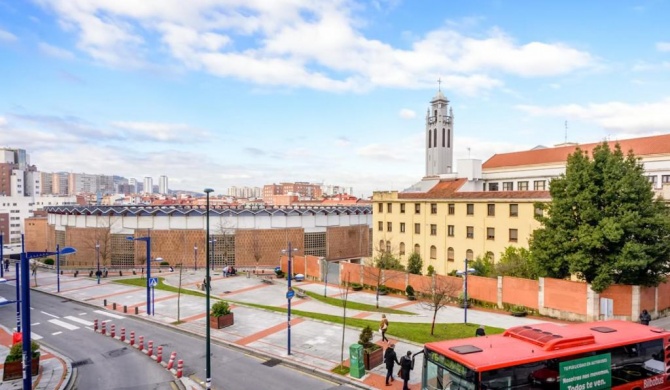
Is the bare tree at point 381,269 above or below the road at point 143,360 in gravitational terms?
above

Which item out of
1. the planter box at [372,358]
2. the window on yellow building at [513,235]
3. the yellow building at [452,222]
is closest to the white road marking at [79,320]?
the planter box at [372,358]

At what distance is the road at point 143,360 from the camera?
17516mm

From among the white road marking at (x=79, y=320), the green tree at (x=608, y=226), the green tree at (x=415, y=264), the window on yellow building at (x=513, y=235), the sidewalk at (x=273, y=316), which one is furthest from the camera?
the green tree at (x=415, y=264)

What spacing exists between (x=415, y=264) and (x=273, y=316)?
23108 mm

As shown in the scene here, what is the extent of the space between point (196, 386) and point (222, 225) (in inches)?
1841

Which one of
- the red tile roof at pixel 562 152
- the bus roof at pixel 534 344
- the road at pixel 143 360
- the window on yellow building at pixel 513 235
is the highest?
the red tile roof at pixel 562 152

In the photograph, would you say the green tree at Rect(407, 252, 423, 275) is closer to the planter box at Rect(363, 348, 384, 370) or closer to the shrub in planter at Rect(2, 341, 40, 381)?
the planter box at Rect(363, 348, 384, 370)

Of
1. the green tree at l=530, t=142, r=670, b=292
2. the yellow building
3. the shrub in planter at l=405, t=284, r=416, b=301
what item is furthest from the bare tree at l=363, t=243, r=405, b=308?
the green tree at l=530, t=142, r=670, b=292

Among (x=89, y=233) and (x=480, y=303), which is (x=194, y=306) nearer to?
(x=480, y=303)

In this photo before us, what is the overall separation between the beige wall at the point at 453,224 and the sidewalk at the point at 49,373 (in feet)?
126

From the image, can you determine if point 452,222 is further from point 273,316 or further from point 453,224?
point 273,316

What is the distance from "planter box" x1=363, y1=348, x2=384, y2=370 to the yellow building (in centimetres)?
2699

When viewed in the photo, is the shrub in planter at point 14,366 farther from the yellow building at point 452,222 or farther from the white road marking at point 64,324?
the yellow building at point 452,222

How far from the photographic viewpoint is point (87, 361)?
68.0 feet
